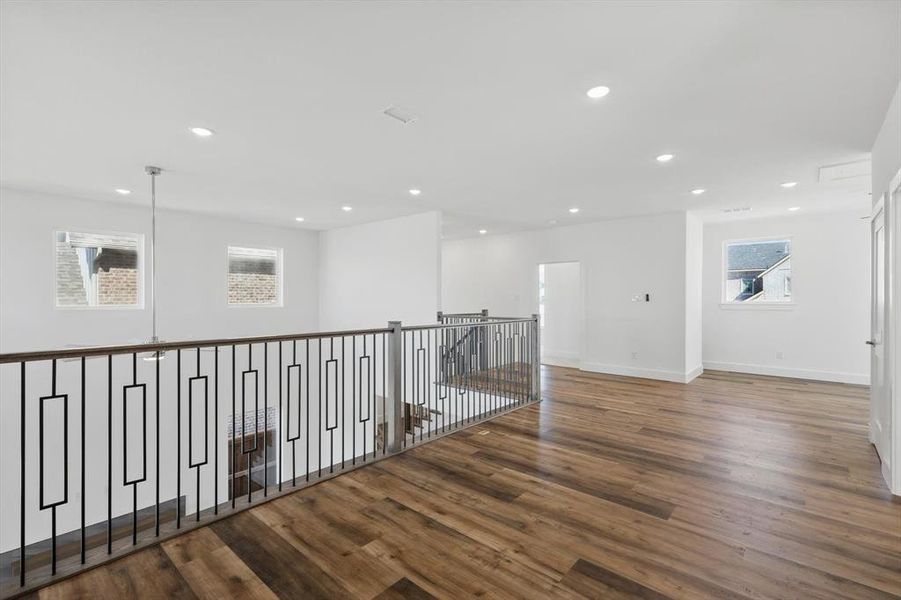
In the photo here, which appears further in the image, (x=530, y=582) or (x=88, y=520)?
(x=88, y=520)

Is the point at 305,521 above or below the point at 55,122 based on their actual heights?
below

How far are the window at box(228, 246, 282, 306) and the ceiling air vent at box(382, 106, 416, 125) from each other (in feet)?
18.0

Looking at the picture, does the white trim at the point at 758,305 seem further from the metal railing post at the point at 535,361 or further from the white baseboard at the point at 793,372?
the metal railing post at the point at 535,361

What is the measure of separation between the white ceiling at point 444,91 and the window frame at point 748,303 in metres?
2.14

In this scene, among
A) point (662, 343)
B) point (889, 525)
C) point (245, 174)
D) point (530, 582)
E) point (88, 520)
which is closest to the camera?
point (530, 582)

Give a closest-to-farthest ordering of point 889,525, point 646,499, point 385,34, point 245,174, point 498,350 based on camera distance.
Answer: point 385,34 < point 889,525 < point 646,499 < point 245,174 < point 498,350

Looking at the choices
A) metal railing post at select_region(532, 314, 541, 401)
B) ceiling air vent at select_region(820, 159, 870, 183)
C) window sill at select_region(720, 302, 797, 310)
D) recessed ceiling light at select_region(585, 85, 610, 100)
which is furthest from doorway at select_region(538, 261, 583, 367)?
recessed ceiling light at select_region(585, 85, 610, 100)

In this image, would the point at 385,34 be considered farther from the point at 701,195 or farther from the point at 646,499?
the point at 701,195

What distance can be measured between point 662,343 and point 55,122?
24.9ft

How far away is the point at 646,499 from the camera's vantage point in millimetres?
2695

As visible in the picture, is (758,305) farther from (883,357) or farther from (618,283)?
(883,357)

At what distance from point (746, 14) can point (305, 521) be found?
3.57 m

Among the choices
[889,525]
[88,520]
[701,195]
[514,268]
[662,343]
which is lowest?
[88,520]

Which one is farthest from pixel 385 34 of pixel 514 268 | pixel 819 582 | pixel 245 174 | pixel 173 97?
pixel 514 268
